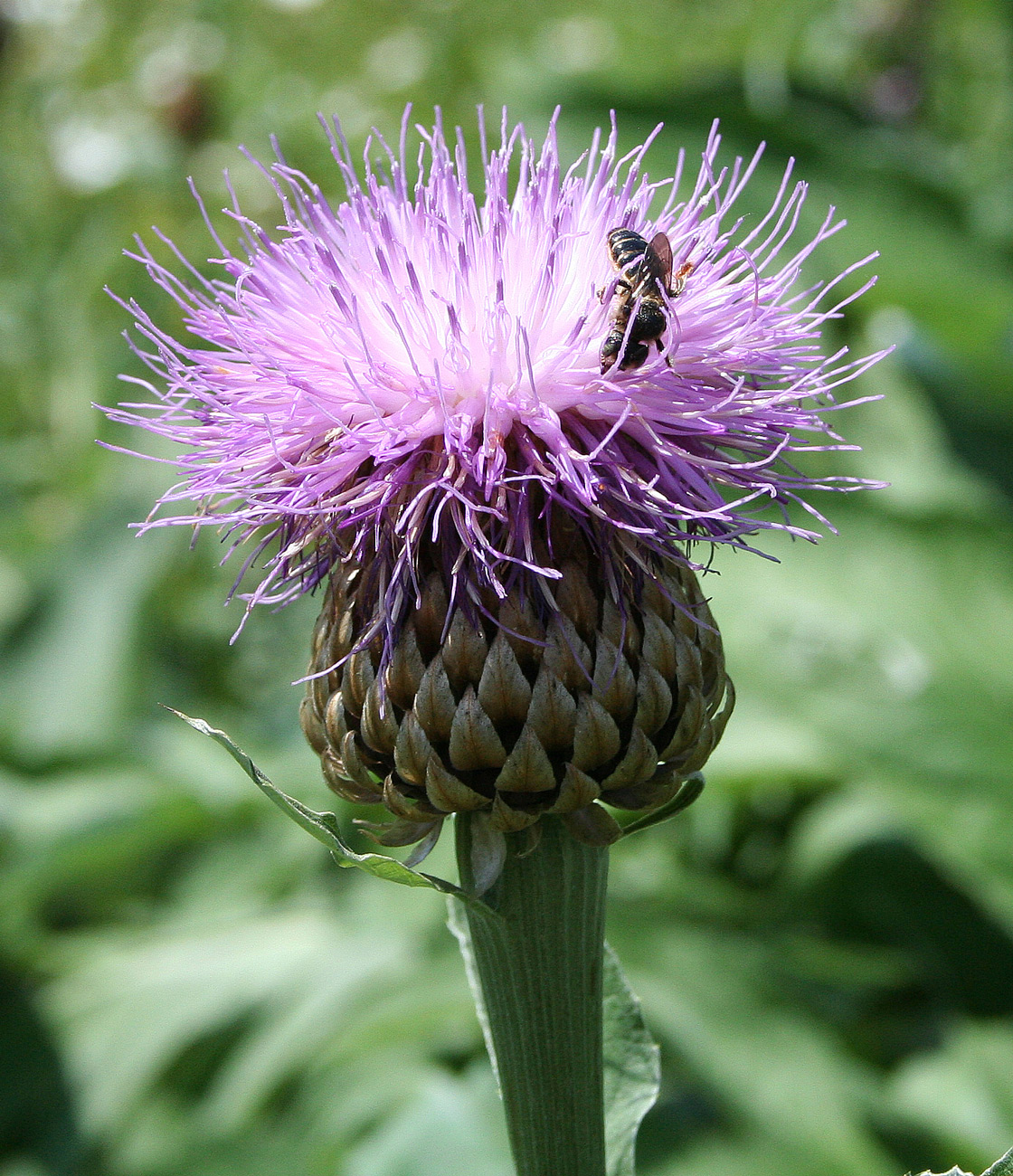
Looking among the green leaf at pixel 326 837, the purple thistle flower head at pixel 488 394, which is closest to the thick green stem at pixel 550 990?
the green leaf at pixel 326 837

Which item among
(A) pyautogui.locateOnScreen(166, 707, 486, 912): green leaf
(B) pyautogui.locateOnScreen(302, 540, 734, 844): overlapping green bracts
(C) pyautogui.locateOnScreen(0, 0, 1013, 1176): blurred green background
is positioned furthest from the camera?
(C) pyautogui.locateOnScreen(0, 0, 1013, 1176): blurred green background

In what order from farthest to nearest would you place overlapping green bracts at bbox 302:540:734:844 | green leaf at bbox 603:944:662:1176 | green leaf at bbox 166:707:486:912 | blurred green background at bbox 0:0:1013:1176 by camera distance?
blurred green background at bbox 0:0:1013:1176, green leaf at bbox 603:944:662:1176, overlapping green bracts at bbox 302:540:734:844, green leaf at bbox 166:707:486:912

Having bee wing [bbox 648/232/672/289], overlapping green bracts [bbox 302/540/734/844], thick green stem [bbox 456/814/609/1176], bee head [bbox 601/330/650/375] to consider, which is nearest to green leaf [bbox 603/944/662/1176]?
thick green stem [bbox 456/814/609/1176]

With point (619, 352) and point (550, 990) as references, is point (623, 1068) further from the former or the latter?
point (619, 352)

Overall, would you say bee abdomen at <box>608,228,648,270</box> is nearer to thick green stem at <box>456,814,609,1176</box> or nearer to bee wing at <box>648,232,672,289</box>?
bee wing at <box>648,232,672,289</box>

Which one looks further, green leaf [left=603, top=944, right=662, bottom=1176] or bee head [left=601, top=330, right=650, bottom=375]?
green leaf [left=603, top=944, right=662, bottom=1176]

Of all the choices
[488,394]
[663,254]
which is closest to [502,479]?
[488,394]

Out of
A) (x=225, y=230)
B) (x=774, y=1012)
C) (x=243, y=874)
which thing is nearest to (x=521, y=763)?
(x=774, y=1012)
